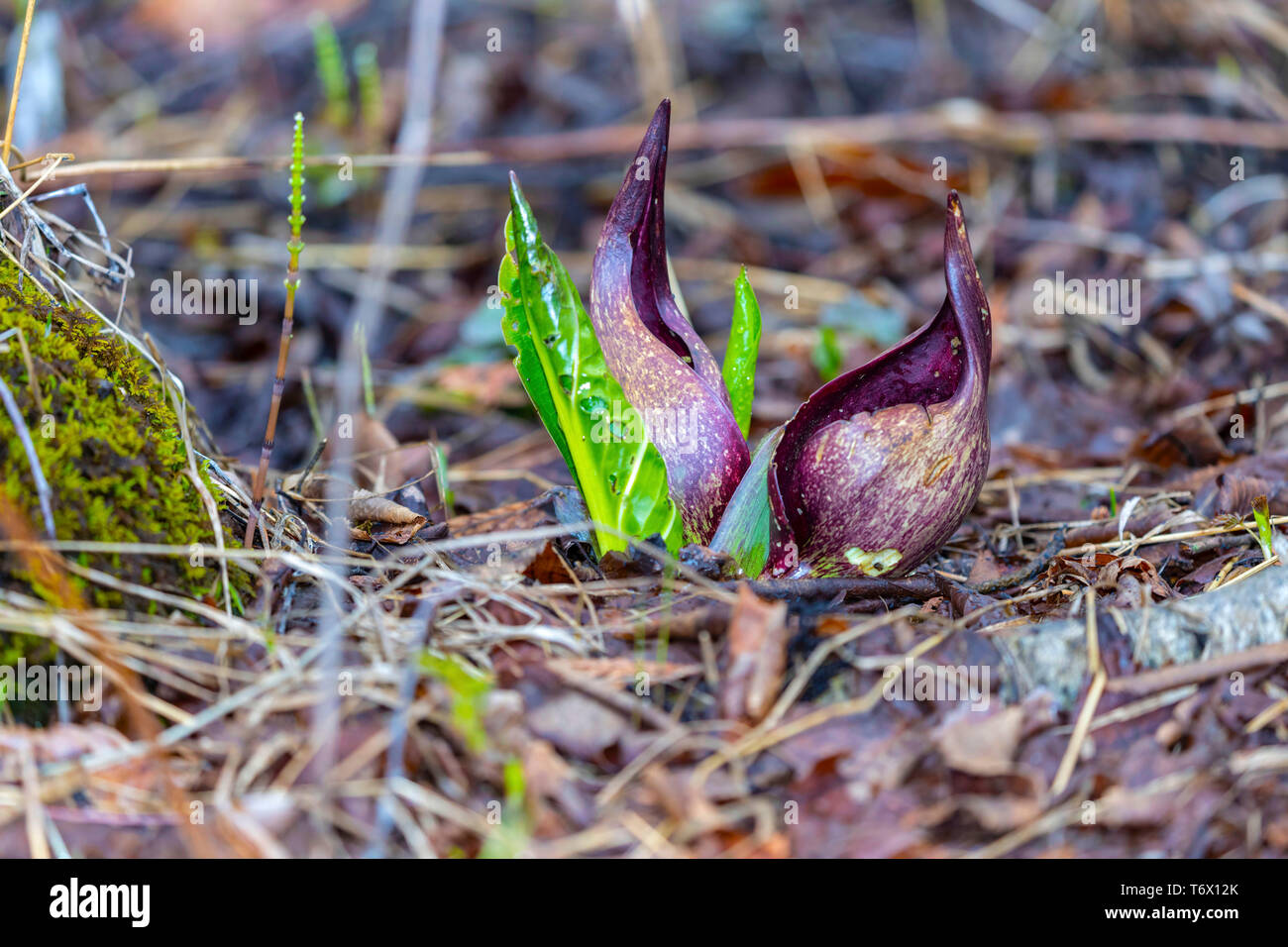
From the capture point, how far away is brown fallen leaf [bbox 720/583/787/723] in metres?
1.60

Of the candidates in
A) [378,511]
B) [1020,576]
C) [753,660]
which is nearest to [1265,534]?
[1020,576]

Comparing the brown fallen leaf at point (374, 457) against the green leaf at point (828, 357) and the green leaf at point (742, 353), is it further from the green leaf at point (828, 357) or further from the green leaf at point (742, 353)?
the green leaf at point (828, 357)

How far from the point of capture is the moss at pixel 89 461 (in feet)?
5.50

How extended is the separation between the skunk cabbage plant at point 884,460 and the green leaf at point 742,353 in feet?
0.68

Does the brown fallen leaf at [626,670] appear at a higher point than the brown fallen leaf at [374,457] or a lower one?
lower

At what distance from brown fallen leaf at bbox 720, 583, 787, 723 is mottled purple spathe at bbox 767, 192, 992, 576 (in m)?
0.32

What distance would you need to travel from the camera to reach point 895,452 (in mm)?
1905

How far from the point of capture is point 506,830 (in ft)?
4.70
